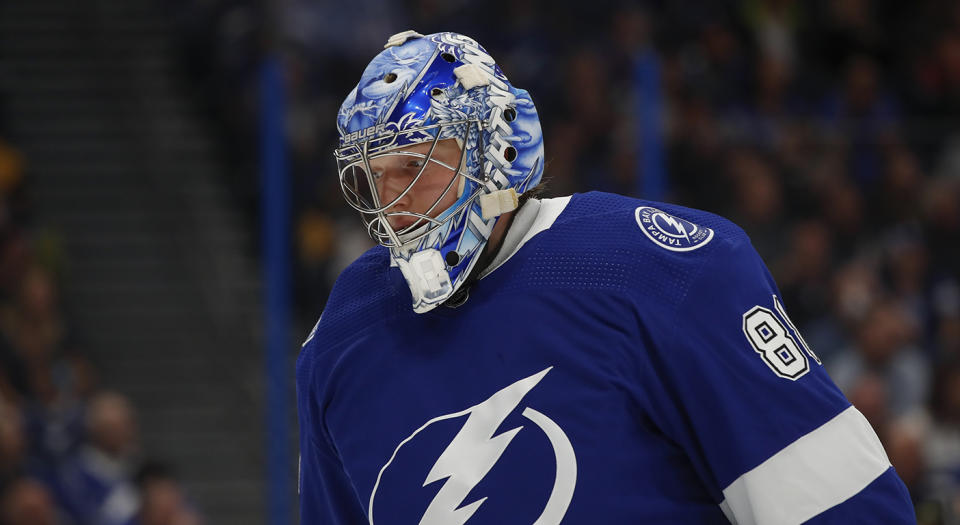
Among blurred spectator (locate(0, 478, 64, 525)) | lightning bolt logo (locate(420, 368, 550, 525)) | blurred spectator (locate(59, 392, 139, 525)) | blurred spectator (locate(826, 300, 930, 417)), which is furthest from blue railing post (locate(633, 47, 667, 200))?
lightning bolt logo (locate(420, 368, 550, 525))

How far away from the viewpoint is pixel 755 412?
4.97ft

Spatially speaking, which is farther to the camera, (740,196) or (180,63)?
(180,63)

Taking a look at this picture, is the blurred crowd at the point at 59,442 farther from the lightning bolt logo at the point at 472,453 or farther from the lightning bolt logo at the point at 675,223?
the lightning bolt logo at the point at 675,223

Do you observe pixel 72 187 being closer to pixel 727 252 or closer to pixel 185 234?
pixel 185 234

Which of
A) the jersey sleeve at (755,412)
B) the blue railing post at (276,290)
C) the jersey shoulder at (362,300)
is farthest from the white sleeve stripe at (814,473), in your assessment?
the blue railing post at (276,290)

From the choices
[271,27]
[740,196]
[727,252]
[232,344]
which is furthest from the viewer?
[271,27]

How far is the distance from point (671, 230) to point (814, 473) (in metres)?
0.36

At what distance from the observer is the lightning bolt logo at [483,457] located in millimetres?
1588

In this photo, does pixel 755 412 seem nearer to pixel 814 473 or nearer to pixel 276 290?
pixel 814 473

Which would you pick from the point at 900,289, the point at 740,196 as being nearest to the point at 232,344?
the point at 740,196

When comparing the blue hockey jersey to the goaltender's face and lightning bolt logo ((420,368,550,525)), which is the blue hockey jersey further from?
the goaltender's face

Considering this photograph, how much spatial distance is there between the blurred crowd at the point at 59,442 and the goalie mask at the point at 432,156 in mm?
3288

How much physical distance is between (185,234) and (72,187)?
0.89 metres

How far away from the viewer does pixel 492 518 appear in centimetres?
161
